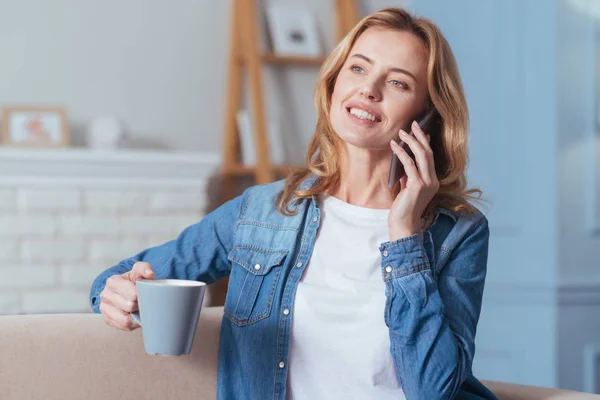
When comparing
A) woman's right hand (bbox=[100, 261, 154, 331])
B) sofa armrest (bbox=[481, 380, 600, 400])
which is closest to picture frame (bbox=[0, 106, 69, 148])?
woman's right hand (bbox=[100, 261, 154, 331])

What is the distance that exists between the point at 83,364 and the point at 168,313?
35cm

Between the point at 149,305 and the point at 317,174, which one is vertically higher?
the point at 317,174

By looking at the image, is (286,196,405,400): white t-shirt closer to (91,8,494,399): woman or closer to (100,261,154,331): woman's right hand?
(91,8,494,399): woman

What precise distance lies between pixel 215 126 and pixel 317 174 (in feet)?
7.33

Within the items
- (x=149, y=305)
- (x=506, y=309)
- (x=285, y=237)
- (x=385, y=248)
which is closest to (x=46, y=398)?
(x=149, y=305)

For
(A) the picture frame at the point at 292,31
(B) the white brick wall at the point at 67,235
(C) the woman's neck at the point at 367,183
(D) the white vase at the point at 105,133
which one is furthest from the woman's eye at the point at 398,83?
(A) the picture frame at the point at 292,31

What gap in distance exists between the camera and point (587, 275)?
9.41ft

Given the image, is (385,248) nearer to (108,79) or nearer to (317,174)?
(317,174)

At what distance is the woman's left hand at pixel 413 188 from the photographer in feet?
4.51

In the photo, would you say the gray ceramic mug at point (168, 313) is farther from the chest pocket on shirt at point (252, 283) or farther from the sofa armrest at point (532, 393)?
the sofa armrest at point (532, 393)

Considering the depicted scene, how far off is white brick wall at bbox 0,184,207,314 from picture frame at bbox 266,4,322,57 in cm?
89

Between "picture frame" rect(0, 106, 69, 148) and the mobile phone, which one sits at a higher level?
"picture frame" rect(0, 106, 69, 148)

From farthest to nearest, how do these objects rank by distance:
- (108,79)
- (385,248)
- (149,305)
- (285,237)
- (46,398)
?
(108,79) → (285,237) → (385,248) → (46,398) → (149,305)

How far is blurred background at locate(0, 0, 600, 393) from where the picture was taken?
113 inches
